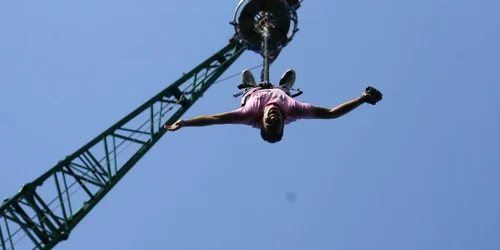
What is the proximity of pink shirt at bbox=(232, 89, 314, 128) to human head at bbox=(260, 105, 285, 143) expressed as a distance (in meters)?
0.16

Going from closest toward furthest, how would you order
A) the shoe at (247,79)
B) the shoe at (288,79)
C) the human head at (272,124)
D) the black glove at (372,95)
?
the black glove at (372,95) → the human head at (272,124) → the shoe at (247,79) → the shoe at (288,79)

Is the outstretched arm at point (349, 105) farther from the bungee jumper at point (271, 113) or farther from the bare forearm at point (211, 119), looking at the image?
the bare forearm at point (211, 119)

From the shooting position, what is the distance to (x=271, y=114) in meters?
9.88

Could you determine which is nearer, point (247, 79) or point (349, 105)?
point (349, 105)

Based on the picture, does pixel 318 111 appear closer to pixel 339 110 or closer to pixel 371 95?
pixel 339 110

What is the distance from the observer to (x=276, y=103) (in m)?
10.1

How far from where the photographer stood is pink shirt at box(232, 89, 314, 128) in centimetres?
1017

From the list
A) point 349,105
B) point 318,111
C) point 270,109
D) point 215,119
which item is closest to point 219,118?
point 215,119

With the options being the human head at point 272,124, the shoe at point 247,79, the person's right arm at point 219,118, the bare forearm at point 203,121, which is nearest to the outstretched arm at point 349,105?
the human head at point 272,124

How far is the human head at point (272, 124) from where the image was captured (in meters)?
9.79

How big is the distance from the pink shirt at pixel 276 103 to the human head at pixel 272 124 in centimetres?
16

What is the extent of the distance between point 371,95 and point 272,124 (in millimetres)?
1275

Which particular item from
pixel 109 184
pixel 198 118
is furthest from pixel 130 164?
pixel 198 118

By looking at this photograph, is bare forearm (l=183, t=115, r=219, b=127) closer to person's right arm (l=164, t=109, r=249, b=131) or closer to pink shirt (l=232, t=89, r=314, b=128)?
person's right arm (l=164, t=109, r=249, b=131)
